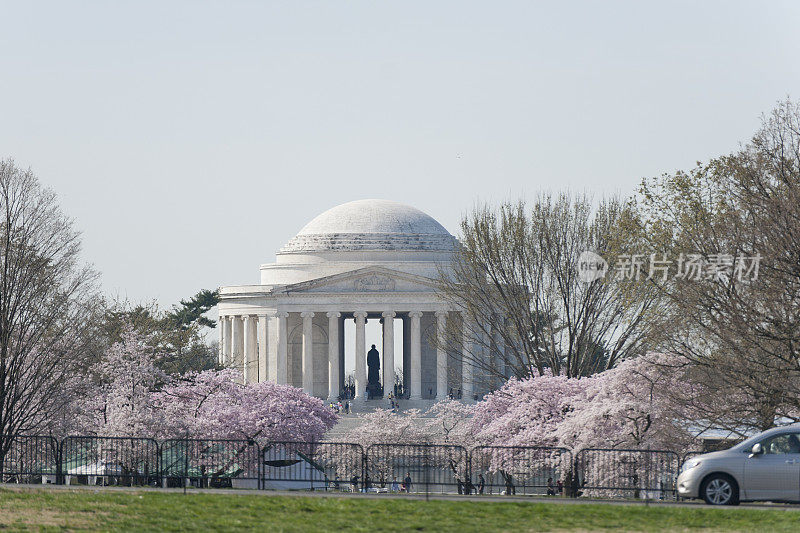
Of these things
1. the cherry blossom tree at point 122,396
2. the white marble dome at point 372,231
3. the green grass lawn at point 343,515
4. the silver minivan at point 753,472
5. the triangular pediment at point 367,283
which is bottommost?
the green grass lawn at point 343,515

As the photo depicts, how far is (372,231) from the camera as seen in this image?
405ft

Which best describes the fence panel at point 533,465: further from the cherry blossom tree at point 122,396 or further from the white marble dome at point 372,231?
the white marble dome at point 372,231

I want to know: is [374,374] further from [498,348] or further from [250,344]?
[498,348]

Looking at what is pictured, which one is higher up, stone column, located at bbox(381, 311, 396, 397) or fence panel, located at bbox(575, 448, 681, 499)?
stone column, located at bbox(381, 311, 396, 397)

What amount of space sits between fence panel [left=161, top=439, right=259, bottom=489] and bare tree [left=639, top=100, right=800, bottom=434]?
14647mm

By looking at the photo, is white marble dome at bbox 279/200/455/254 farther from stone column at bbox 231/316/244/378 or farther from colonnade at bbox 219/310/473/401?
stone column at bbox 231/316/244/378

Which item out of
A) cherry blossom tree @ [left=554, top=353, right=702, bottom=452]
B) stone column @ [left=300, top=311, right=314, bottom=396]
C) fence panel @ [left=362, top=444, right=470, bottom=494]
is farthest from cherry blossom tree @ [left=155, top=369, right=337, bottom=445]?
stone column @ [left=300, top=311, right=314, bottom=396]

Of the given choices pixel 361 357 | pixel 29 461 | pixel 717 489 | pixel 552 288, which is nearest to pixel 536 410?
pixel 552 288

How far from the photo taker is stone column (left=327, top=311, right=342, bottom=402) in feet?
373

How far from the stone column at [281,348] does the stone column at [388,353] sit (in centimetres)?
812

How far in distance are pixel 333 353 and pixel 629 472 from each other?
71969mm

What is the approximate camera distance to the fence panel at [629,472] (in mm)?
42219

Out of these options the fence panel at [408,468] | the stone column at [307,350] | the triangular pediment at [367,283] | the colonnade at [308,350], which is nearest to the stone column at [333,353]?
the colonnade at [308,350]

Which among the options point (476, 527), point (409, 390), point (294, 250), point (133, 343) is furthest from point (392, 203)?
point (476, 527)
